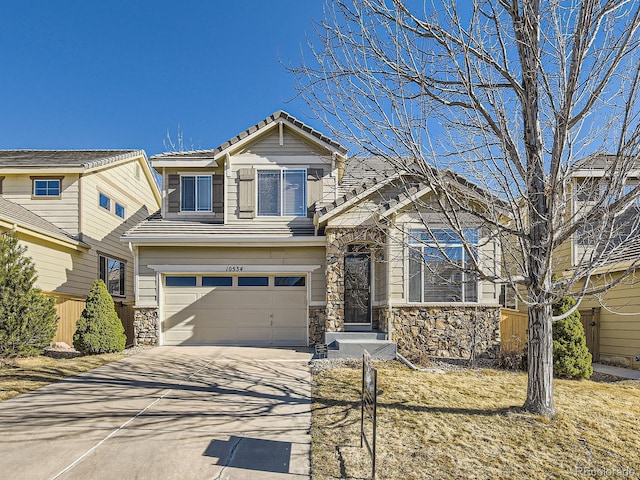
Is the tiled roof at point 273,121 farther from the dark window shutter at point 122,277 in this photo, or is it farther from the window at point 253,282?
the dark window shutter at point 122,277

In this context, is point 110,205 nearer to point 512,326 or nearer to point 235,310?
point 235,310

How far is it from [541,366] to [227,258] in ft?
29.9

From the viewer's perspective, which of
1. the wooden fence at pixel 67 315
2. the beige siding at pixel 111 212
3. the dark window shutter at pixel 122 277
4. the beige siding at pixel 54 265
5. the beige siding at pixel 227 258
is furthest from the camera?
the dark window shutter at pixel 122 277

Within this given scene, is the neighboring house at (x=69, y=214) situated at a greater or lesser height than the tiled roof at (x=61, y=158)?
lesser

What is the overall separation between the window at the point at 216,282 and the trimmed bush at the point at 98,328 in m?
2.62

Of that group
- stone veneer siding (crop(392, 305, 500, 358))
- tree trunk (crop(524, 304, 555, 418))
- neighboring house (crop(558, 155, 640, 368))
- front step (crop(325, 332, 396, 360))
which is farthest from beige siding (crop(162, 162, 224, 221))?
tree trunk (crop(524, 304, 555, 418))

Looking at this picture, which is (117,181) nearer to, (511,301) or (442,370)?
(442,370)

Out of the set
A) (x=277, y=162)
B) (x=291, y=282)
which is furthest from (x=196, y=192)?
(x=291, y=282)

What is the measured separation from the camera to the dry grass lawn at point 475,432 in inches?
171

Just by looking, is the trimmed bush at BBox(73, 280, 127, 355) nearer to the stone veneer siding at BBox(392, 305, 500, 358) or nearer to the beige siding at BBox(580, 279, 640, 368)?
the stone veneer siding at BBox(392, 305, 500, 358)

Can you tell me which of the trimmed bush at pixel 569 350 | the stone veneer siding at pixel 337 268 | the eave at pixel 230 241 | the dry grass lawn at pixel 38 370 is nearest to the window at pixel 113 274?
the eave at pixel 230 241

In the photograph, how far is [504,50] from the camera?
18.2ft

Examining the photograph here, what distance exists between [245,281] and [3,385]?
6.40 meters

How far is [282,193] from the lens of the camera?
43.3ft
